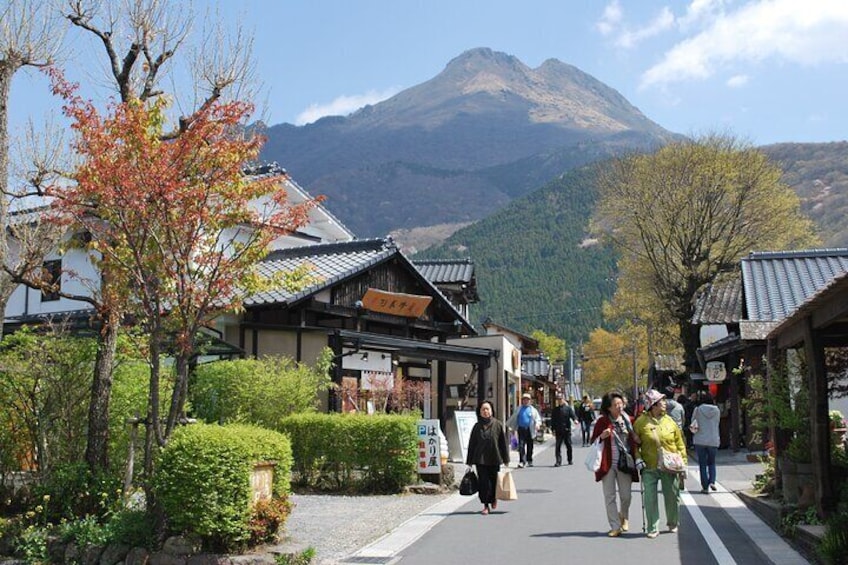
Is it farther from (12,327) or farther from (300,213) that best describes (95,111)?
(12,327)

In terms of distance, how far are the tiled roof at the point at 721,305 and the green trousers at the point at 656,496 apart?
18.0 meters

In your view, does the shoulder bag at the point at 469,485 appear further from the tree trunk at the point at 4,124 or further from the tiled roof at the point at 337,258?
the tiled roof at the point at 337,258

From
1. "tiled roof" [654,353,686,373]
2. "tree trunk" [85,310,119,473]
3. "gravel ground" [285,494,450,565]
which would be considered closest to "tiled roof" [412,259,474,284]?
"tiled roof" [654,353,686,373]

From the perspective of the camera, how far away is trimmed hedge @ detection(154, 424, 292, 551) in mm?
9352

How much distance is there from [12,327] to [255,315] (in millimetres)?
6274

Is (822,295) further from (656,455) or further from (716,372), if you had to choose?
(716,372)

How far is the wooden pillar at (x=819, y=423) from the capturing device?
34.0 ft

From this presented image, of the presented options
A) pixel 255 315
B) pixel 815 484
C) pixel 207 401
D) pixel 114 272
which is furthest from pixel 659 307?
pixel 114 272

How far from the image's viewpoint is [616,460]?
11.1 meters

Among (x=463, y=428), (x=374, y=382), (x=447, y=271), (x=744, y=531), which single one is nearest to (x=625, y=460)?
(x=744, y=531)

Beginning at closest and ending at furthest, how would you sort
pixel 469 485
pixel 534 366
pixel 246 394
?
1. pixel 469 485
2. pixel 246 394
3. pixel 534 366

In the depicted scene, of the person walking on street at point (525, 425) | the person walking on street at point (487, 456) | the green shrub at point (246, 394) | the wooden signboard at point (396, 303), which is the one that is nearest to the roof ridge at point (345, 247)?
the wooden signboard at point (396, 303)

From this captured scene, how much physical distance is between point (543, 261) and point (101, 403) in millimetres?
114133

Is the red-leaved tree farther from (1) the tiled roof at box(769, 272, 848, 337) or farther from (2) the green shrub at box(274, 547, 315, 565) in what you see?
(1) the tiled roof at box(769, 272, 848, 337)
